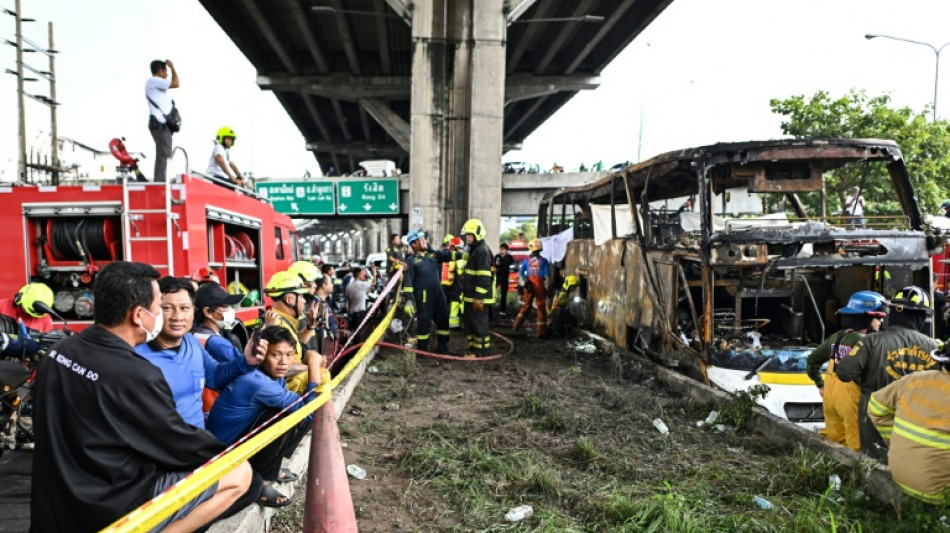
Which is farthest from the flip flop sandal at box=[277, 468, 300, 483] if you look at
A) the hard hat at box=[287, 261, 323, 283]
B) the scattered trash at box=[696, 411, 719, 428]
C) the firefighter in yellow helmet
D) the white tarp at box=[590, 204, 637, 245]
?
the white tarp at box=[590, 204, 637, 245]

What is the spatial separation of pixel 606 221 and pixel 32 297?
290 inches

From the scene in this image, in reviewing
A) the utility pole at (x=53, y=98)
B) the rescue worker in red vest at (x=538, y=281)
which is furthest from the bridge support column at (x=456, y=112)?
the utility pole at (x=53, y=98)

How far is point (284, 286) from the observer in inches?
176

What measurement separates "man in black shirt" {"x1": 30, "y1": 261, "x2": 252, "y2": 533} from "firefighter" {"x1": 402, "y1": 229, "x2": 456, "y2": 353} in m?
6.67

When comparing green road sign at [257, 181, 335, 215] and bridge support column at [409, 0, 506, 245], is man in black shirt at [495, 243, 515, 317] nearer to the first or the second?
bridge support column at [409, 0, 506, 245]

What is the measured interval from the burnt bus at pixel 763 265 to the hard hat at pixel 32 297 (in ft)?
19.7

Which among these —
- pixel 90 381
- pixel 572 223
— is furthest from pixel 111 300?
pixel 572 223

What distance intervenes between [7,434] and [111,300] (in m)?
3.28

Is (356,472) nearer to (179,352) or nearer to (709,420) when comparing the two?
(179,352)

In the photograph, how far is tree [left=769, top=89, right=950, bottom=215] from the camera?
16.7 meters

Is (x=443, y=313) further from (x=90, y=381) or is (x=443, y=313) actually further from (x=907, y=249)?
(x=90, y=381)

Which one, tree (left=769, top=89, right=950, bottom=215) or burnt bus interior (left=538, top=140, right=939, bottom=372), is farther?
tree (left=769, top=89, right=950, bottom=215)

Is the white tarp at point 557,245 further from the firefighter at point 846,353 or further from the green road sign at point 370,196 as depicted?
the green road sign at point 370,196

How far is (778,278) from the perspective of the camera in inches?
252
